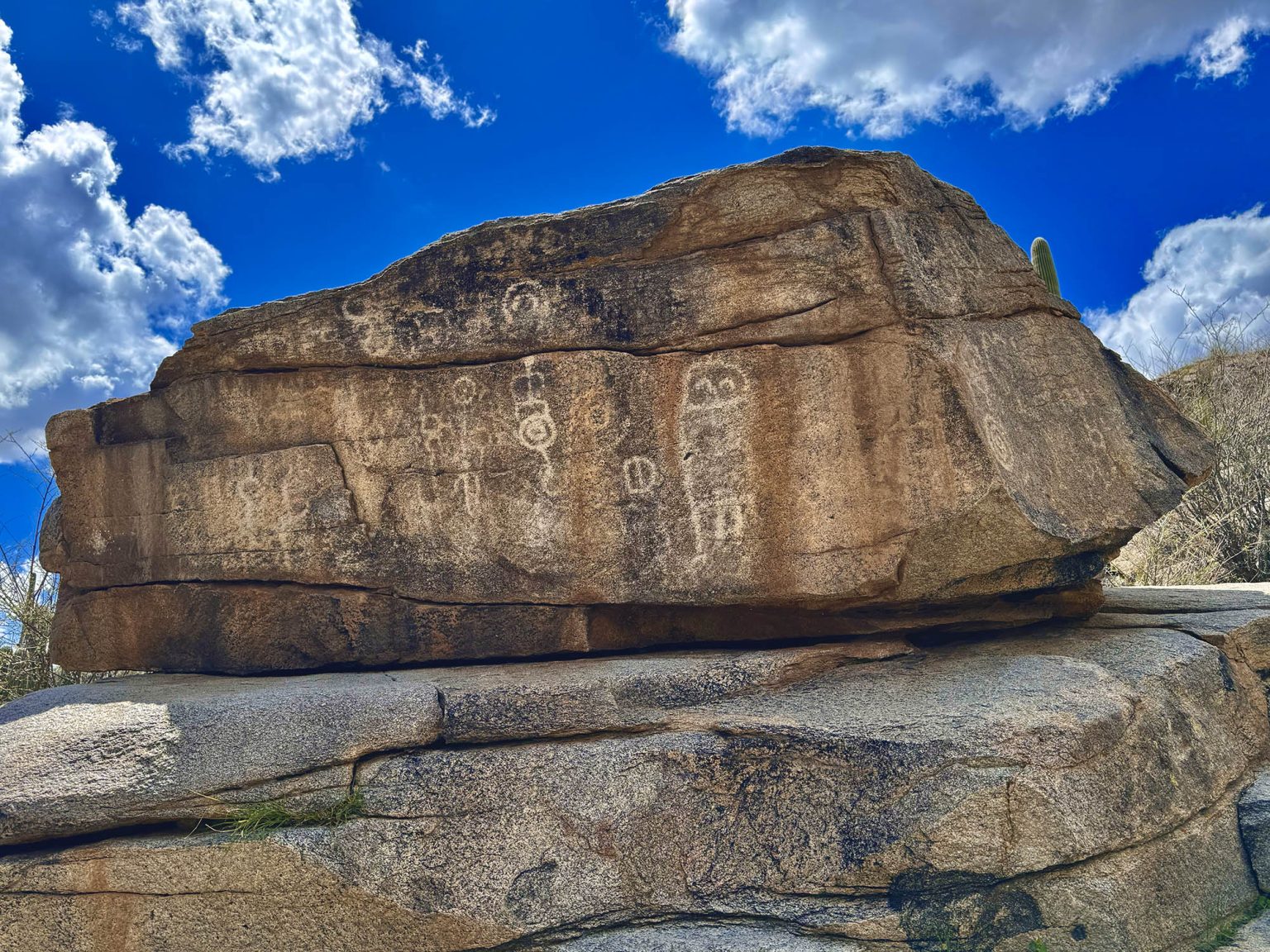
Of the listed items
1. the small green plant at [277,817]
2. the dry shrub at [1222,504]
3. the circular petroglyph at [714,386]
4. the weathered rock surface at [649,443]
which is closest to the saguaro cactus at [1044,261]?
the dry shrub at [1222,504]

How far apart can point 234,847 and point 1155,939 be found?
10.6ft

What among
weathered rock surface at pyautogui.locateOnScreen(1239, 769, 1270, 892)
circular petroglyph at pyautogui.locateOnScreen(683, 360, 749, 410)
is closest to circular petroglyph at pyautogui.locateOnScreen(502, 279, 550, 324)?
circular petroglyph at pyautogui.locateOnScreen(683, 360, 749, 410)

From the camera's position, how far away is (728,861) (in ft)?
11.9

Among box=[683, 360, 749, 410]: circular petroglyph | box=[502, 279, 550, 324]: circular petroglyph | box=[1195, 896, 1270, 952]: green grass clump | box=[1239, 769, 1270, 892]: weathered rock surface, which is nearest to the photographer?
box=[1195, 896, 1270, 952]: green grass clump

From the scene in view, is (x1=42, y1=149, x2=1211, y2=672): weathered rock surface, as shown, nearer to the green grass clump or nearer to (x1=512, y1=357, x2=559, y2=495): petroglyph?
(x1=512, y1=357, x2=559, y2=495): petroglyph

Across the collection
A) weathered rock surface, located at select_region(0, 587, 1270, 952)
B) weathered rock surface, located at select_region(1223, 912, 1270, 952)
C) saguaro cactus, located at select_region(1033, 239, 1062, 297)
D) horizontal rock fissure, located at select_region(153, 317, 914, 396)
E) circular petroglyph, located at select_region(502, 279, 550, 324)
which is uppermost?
saguaro cactus, located at select_region(1033, 239, 1062, 297)

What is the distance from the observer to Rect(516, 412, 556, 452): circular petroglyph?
182 inches

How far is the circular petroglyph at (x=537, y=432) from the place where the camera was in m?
4.62

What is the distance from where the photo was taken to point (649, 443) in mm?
4531

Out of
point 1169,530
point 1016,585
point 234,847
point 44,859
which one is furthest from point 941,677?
point 1169,530

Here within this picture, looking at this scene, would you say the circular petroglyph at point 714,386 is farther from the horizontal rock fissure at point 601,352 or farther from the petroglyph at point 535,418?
the petroglyph at point 535,418

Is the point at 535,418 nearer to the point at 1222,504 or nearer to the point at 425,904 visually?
the point at 425,904

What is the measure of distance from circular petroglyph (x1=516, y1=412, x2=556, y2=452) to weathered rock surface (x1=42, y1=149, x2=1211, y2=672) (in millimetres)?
12

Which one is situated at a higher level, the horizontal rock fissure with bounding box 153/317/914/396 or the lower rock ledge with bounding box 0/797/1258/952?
the horizontal rock fissure with bounding box 153/317/914/396
